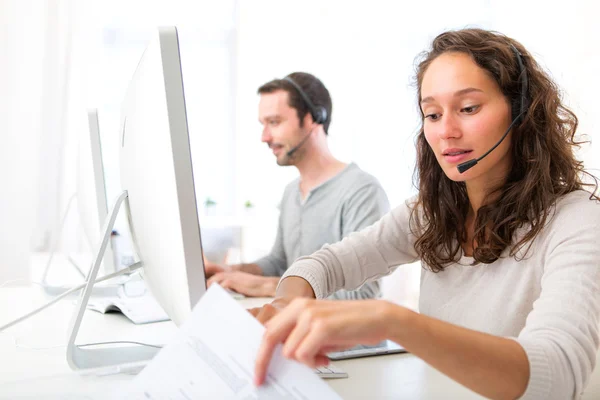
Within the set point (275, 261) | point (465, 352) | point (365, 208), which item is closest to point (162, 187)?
point (465, 352)

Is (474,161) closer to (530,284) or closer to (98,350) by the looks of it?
(530,284)

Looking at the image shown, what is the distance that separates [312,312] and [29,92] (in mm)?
3359

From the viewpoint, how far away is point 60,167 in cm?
350

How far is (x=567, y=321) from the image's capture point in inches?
27.5

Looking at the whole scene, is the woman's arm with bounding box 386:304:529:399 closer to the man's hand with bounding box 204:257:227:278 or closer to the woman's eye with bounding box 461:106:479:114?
the woman's eye with bounding box 461:106:479:114

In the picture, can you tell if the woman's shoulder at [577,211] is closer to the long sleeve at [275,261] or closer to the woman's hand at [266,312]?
the woman's hand at [266,312]

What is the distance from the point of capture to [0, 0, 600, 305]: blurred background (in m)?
3.44

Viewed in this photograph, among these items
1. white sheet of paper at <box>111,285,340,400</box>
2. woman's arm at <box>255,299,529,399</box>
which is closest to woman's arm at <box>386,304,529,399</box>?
woman's arm at <box>255,299,529,399</box>

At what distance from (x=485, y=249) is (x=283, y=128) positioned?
134 centimetres

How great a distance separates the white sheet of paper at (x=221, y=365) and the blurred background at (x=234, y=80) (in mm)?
2675

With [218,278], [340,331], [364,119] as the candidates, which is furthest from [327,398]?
[364,119]

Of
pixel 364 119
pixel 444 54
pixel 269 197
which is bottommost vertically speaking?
pixel 269 197

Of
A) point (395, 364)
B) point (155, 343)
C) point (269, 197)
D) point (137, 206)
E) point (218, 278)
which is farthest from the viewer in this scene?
point (269, 197)

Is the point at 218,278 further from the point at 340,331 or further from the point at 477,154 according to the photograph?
the point at 340,331
